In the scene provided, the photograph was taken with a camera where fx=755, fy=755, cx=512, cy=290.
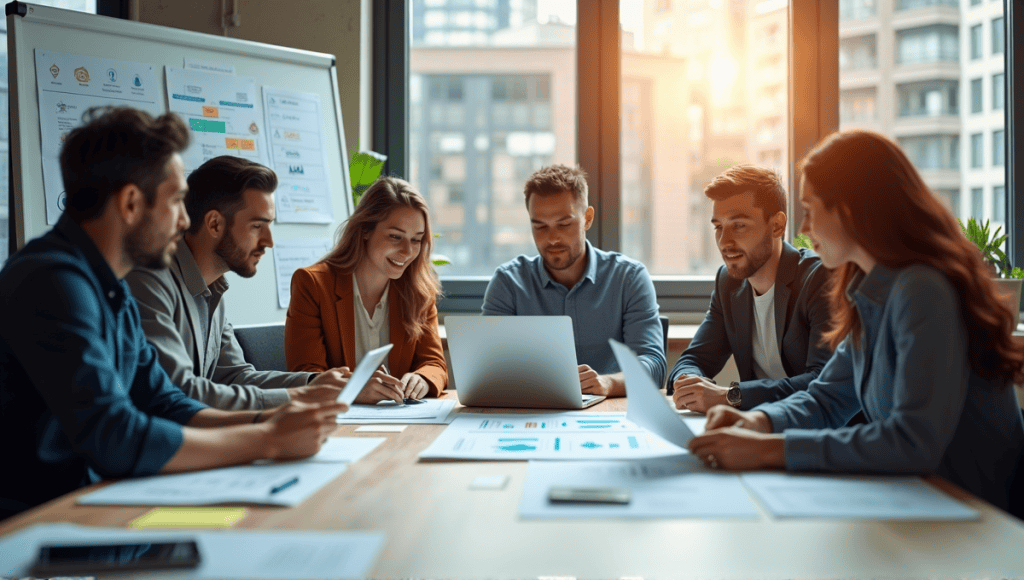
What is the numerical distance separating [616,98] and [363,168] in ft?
3.96

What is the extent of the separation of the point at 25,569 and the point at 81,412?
0.33 m

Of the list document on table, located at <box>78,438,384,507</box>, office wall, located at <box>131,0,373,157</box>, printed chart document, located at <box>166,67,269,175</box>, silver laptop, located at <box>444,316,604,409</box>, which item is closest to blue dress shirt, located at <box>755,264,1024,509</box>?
silver laptop, located at <box>444,316,604,409</box>

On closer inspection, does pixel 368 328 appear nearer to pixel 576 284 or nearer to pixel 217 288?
pixel 217 288

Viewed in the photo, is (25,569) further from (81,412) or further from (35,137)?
(35,137)

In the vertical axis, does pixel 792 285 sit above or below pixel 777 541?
above

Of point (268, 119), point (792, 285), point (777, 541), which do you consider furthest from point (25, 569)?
point (268, 119)

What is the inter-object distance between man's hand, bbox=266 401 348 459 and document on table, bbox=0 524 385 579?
332 mm

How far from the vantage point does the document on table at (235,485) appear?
101 cm

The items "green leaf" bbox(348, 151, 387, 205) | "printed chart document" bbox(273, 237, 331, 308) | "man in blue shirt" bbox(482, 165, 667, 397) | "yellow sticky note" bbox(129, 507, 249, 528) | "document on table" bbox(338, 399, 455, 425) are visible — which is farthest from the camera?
"green leaf" bbox(348, 151, 387, 205)

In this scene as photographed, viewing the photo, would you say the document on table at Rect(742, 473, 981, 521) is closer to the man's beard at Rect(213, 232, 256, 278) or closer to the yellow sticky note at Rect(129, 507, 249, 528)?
the yellow sticky note at Rect(129, 507, 249, 528)

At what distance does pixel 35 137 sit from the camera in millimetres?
2314

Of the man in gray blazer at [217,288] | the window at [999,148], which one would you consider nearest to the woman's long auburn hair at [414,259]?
the man in gray blazer at [217,288]

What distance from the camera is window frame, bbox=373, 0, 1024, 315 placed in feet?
11.3

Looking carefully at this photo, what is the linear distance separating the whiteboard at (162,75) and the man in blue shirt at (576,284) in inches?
35.1
